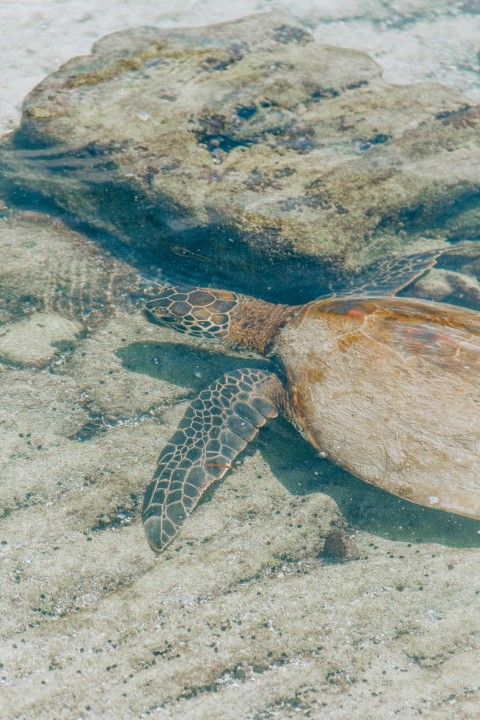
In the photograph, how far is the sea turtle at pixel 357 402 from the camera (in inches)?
136

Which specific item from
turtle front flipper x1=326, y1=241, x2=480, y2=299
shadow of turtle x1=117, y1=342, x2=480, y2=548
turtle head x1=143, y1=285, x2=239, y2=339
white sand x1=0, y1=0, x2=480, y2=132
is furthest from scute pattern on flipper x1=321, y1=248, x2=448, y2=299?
white sand x1=0, y1=0, x2=480, y2=132

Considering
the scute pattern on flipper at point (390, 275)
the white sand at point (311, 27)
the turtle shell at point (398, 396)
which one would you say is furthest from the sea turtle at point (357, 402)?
the white sand at point (311, 27)

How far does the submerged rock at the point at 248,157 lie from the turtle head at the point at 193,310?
374mm

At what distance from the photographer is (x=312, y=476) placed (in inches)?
155

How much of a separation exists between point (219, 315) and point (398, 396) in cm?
180

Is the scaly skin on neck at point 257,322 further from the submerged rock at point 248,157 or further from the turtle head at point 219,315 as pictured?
the submerged rock at point 248,157

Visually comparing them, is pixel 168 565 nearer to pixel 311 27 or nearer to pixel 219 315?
pixel 219 315

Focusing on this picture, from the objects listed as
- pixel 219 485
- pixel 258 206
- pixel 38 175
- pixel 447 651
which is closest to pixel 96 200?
pixel 38 175

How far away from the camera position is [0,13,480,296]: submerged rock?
4.63 m

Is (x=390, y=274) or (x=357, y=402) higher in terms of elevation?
(x=390, y=274)

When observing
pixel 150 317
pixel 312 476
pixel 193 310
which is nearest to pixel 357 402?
→ pixel 312 476

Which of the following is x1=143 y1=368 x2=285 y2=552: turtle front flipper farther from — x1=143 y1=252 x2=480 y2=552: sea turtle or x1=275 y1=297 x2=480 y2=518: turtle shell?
x1=275 y1=297 x2=480 y2=518: turtle shell

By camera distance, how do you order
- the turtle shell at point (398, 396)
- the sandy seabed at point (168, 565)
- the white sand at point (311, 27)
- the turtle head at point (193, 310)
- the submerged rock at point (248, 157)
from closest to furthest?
the sandy seabed at point (168, 565)
the turtle shell at point (398, 396)
the turtle head at point (193, 310)
the submerged rock at point (248, 157)
the white sand at point (311, 27)

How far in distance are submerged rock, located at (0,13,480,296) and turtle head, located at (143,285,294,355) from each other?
338 mm
